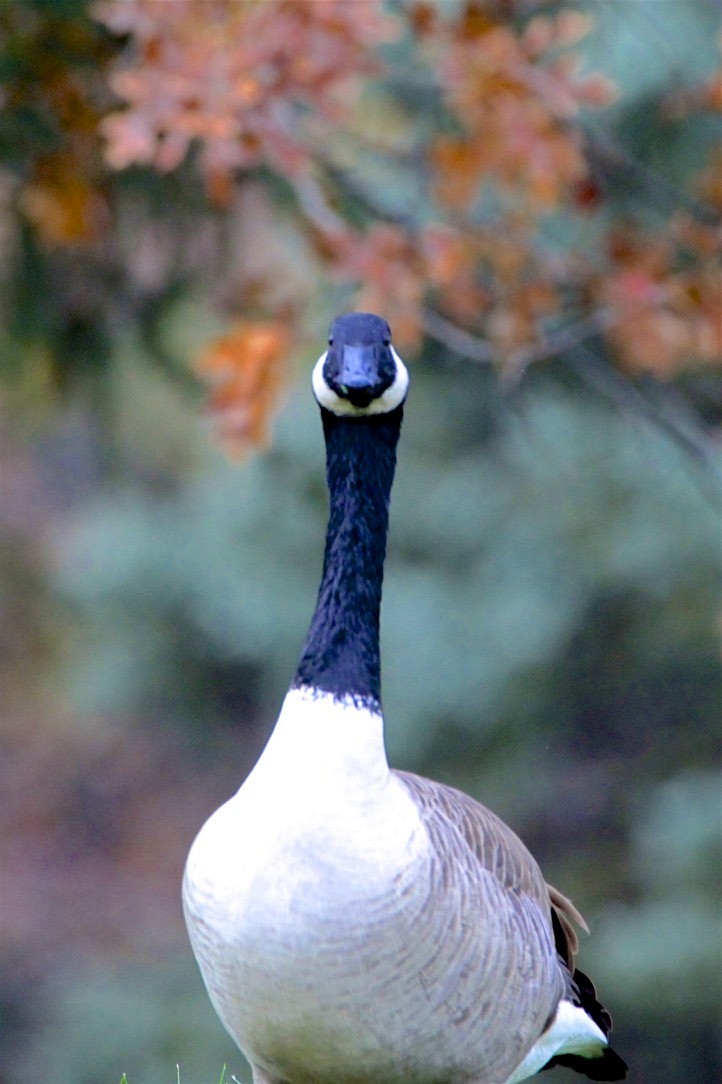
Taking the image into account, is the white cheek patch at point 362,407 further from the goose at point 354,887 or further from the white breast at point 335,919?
the white breast at point 335,919

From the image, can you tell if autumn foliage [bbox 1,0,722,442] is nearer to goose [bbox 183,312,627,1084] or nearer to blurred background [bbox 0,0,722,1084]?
blurred background [bbox 0,0,722,1084]

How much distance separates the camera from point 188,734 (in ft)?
35.7

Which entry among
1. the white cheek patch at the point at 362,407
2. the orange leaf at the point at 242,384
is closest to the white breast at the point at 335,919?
the white cheek patch at the point at 362,407

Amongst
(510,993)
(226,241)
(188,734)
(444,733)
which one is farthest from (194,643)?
(510,993)

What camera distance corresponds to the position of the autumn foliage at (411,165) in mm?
4867

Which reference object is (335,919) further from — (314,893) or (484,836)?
(484,836)

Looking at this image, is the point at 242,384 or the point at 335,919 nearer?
the point at 335,919

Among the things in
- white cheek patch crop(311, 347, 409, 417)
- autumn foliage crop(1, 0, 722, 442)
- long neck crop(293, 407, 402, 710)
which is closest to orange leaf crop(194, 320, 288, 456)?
autumn foliage crop(1, 0, 722, 442)

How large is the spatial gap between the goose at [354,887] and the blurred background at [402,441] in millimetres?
Answer: 1527

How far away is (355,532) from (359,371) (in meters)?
0.40

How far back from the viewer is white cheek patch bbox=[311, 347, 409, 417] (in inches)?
134

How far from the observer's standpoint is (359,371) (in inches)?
130

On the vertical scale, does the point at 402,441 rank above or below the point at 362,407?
above

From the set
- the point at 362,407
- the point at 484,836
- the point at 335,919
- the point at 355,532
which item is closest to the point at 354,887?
the point at 335,919
